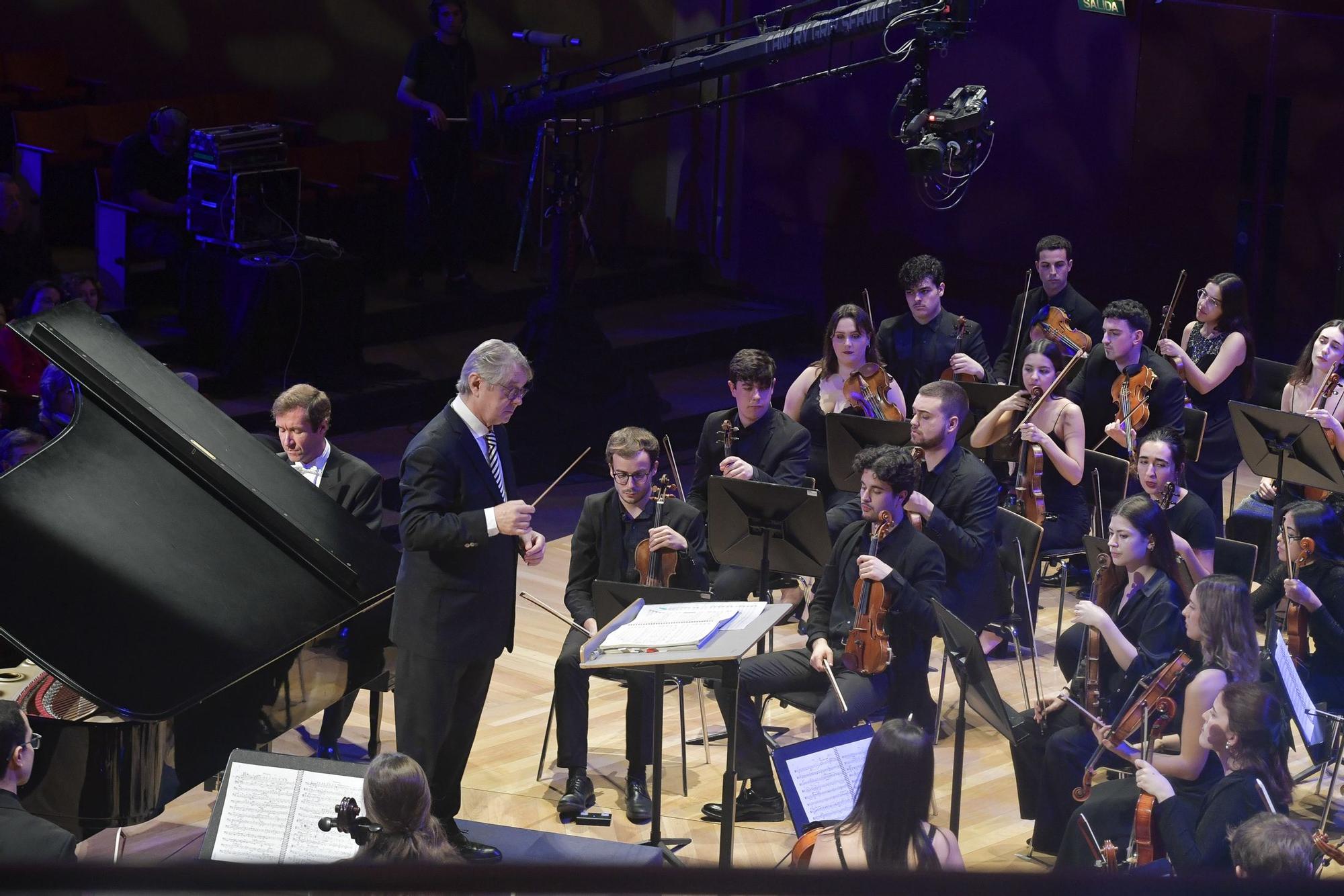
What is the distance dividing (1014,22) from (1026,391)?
444 centimetres

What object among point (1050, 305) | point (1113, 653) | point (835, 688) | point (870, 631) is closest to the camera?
point (1113, 653)

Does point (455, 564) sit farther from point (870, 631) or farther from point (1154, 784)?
point (1154, 784)

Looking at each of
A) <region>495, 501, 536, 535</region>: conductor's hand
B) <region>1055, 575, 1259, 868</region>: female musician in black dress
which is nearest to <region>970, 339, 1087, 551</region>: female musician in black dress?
<region>1055, 575, 1259, 868</region>: female musician in black dress

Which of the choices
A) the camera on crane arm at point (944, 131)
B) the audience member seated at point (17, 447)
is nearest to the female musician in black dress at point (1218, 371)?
the camera on crane arm at point (944, 131)

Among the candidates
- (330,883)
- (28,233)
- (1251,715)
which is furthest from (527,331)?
(330,883)

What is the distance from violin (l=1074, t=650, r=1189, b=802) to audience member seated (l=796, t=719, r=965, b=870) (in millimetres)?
1228

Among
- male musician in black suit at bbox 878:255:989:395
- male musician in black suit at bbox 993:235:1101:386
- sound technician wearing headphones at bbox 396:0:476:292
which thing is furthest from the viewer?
sound technician wearing headphones at bbox 396:0:476:292

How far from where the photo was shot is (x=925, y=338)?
23.1ft

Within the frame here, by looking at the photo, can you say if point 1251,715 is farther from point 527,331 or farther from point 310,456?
point 527,331

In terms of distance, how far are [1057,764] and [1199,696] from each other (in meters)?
0.56

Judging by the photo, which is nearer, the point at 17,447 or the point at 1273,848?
the point at 1273,848

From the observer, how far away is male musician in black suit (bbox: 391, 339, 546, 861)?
13.9ft

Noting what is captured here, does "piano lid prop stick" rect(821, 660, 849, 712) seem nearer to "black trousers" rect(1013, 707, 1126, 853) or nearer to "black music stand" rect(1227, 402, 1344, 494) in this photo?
"black trousers" rect(1013, 707, 1126, 853)

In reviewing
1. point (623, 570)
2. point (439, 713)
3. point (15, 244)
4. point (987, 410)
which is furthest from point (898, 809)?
point (15, 244)
